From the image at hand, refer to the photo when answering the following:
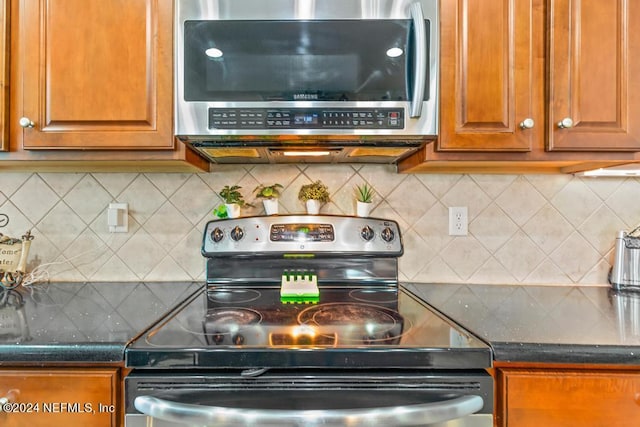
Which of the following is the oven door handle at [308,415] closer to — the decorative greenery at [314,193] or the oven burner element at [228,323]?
the oven burner element at [228,323]

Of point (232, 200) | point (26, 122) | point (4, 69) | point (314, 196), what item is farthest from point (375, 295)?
point (4, 69)

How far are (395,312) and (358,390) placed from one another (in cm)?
34

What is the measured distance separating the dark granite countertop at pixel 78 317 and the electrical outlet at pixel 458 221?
1.00 meters

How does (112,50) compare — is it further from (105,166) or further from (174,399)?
(174,399)

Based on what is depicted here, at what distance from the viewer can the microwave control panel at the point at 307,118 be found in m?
1.01

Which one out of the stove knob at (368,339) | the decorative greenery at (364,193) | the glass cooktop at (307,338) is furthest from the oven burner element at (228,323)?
the decorative greenery at (364,193)

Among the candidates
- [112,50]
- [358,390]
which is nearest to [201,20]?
[112,50]

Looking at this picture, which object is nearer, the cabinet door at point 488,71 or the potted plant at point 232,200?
the cabinet door at point 488,71

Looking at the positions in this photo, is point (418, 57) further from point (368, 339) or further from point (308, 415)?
point (308, 415)

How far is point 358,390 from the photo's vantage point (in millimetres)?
759

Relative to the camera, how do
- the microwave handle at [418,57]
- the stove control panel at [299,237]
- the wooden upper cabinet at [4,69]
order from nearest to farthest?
1. the microwave handle at [418,57]
2. the wooden upper cabinet at [4,69]
3. the stove control panel at [299,237]

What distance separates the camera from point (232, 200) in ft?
4.52

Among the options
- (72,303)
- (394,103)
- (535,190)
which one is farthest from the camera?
(535,190)

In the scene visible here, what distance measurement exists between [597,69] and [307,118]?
33.6 inches
